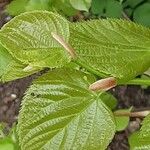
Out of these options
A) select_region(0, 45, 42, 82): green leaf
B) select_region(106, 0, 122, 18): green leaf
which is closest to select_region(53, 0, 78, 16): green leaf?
select_region(106, 0, 122, 18): green leaf

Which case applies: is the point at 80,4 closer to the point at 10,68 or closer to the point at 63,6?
the point at 63,6

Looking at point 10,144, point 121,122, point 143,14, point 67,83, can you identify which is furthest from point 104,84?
point 143,14

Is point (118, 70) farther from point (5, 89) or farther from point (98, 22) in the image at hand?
point (5, 89)

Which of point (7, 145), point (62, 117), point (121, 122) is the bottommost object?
point (121, 122)

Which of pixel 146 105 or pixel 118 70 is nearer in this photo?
pixel 118 70

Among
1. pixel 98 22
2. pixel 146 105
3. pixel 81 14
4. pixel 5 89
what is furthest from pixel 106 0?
pixel 98 22

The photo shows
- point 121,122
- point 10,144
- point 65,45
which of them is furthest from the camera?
point 121,122

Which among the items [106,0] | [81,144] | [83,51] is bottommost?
[106,0]

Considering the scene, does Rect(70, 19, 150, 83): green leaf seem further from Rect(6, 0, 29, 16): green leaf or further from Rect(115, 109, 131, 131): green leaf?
Rect(6, 0, 29, 16): green leaf
